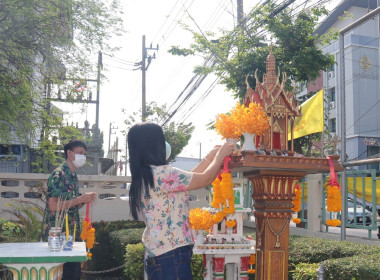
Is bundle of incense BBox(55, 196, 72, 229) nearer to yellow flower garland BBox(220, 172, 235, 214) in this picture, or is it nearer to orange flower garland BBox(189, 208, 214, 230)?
orange flower garland BBox(189, 208, 214, 230)

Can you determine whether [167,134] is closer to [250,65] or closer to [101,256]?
[250,65]

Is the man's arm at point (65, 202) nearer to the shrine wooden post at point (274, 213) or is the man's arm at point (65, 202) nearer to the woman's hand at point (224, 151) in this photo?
the shrine wooden post at point (274, 213)

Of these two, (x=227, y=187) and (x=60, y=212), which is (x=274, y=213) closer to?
(x=227, y=187)

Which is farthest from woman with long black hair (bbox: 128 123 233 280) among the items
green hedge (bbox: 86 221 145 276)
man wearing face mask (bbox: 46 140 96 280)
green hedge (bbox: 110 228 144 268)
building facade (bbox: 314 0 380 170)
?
building facade (bbox: 314 0 380 170)

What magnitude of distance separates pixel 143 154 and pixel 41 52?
587 centimetres

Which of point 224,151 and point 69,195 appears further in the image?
point 69,195

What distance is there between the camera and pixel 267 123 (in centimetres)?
353

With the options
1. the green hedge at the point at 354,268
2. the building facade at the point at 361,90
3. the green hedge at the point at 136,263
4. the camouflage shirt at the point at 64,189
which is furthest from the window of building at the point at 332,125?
the camouflage shirt at the point at 64,189

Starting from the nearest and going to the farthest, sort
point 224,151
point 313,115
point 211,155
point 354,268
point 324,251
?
point 224,151 < point 211,155 < point 354,268 < point 324,251 < point 313,115

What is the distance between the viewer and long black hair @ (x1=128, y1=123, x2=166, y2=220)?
293 cm

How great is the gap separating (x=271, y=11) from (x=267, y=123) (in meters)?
8.55

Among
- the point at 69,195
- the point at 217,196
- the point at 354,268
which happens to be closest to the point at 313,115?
the point at 354,268

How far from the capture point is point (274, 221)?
147 inches

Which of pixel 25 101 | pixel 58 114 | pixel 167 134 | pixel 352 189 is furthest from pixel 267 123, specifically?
pixel 167 134
